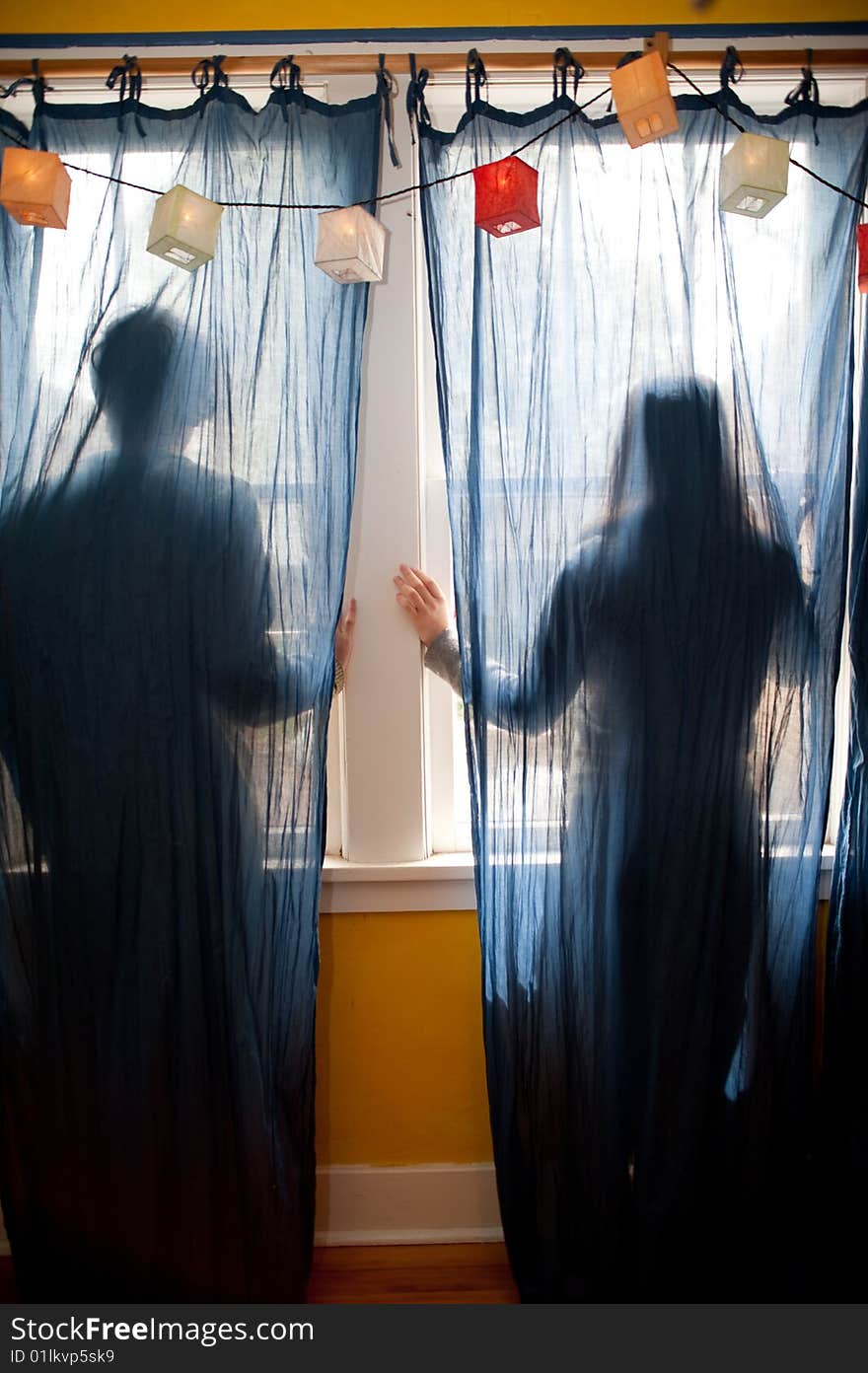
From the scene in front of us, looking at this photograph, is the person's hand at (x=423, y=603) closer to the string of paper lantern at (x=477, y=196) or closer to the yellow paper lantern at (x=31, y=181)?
the string of paper lantern at (x=477, y=196)

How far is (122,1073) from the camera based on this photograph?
165cm

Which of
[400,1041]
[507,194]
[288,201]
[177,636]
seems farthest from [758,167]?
[400,1041]

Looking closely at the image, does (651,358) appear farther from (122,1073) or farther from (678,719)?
(122,1073)

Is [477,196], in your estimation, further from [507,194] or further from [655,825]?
[655,825]

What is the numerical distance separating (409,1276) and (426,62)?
2.28m

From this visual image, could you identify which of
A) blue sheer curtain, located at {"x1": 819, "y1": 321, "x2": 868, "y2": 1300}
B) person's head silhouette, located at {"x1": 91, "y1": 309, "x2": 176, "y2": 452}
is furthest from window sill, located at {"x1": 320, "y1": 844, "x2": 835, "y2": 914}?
person's head silhouette, located at {"x1": 91, "y1": 309, "x2": 176, "y2": 452}

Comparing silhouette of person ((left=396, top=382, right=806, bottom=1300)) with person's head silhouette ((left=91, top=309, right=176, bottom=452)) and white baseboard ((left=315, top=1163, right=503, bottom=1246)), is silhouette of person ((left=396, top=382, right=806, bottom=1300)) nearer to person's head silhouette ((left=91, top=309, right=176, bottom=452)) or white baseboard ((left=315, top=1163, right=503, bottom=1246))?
white baseboard ((left=315, top=1163, right=503, bottom=1246))

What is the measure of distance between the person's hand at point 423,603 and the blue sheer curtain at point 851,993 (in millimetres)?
773

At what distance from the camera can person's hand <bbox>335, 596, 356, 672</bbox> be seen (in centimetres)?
176

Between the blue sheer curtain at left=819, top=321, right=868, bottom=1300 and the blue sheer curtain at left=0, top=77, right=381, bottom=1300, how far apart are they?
96 centimetres

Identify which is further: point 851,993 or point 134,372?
point 851,993

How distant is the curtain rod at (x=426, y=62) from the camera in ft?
5.32

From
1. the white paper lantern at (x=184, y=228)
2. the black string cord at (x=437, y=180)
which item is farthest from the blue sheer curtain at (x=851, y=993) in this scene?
the white paper lantern at (x=184, y=228)

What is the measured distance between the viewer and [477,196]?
1.47 meters
